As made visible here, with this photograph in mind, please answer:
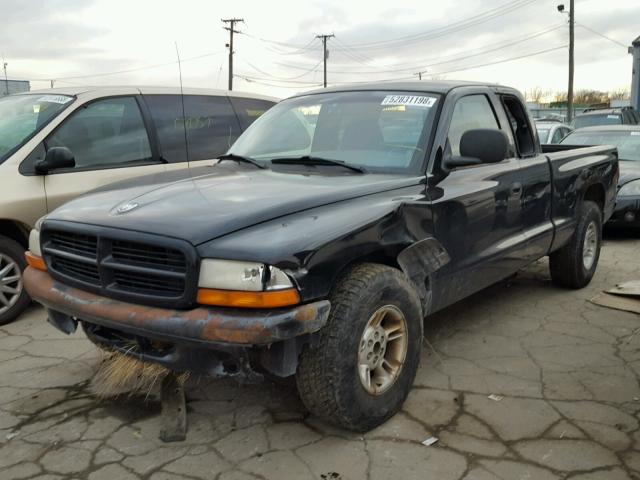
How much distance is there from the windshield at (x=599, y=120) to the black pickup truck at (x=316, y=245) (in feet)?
42.9

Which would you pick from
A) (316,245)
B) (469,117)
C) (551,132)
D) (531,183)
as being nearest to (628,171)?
(551,132)

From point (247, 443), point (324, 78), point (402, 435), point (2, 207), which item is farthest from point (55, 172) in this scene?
point (324, 78)

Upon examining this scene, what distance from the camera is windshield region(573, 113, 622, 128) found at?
1590cm

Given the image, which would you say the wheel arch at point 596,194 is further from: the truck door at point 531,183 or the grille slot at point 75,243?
the grille slot at point 75,243

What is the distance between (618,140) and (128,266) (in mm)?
8906

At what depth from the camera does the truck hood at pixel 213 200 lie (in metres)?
2.68

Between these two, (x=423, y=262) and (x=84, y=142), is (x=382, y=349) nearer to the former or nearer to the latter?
(x=423, y=262)

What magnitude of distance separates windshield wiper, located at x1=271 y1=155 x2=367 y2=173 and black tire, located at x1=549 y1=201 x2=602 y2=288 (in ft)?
8.94

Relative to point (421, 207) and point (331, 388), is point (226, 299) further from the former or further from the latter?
point (421, 207)

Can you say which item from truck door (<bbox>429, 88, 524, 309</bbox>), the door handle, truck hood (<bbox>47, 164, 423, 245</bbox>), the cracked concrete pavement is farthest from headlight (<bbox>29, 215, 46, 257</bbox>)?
the door handle

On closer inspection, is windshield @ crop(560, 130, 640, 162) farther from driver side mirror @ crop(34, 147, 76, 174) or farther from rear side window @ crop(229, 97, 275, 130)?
driver side mirror @ crop(34, 147, 76, 174)

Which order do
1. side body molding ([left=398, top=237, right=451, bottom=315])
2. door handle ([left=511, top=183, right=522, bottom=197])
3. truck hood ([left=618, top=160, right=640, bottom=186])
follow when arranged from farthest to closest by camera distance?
1. truck hood ([left=618, top=160, right=640, bottom=186])
2. door handle ([left=511, top=183, right=522, bottom=197])
3. side body molding ([left=398, top=237, right=451, bottom=315])

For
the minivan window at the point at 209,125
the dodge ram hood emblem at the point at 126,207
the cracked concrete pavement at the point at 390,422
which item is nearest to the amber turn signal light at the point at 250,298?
the dodge ram hood emblem at the point at 126,207

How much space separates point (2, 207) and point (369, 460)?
3497 mm
